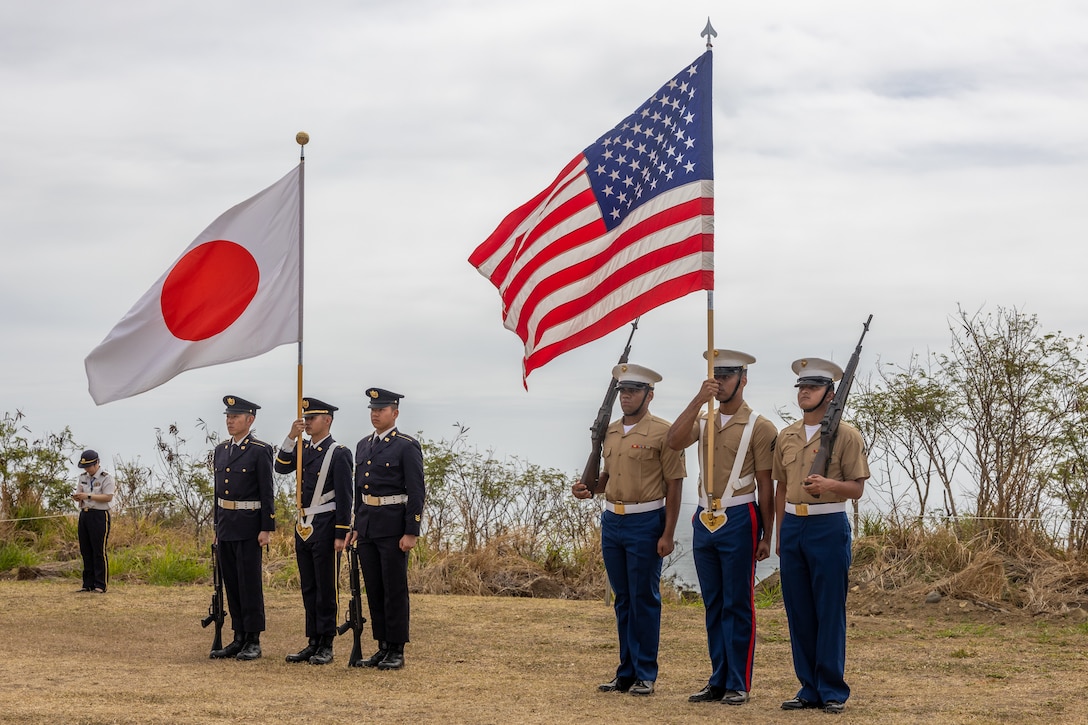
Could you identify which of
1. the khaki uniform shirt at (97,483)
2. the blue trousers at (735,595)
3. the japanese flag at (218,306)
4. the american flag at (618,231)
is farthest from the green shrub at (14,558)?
the blue trousers at (735,595)

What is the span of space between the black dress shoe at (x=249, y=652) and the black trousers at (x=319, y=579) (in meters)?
0.44

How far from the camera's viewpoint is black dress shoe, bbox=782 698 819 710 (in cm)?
669

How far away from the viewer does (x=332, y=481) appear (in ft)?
28.6

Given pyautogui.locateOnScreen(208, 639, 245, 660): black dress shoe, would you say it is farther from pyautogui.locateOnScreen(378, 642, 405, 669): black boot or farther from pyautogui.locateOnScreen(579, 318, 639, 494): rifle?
pyautogui.locateOnScreen(579, 318, 639, 494): rifle

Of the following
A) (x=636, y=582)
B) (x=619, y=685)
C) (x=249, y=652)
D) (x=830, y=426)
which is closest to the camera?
(x=830, y=426)

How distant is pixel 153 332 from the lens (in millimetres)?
8406

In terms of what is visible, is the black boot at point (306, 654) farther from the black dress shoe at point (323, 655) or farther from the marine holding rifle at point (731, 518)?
the marine holding rifle at point (731, 518)

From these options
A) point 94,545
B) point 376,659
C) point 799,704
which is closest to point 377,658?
point 376,659

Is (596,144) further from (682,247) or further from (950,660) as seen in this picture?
(950,660)

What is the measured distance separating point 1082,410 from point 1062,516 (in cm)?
118

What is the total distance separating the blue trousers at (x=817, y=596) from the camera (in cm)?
655

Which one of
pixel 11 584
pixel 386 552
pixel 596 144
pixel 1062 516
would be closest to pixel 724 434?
pixel 596 144

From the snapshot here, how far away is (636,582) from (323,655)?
267 cm

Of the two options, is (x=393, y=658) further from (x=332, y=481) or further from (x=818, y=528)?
(x=818, y=528)
